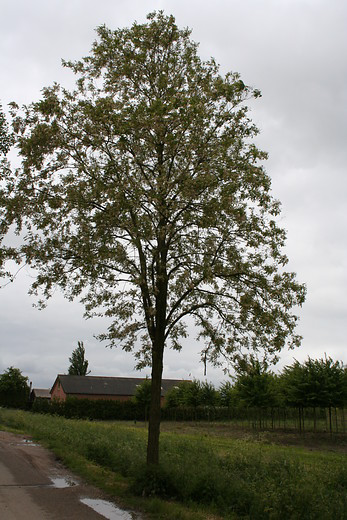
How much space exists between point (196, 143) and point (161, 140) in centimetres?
100

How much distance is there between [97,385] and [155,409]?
2142 inches

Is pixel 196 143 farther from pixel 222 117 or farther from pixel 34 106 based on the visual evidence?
pixel 34 106

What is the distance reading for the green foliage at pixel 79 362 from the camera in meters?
81.3

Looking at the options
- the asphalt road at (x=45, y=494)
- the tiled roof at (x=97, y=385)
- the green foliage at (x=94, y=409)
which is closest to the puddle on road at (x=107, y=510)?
the asphalt road at (x=45, y=494)

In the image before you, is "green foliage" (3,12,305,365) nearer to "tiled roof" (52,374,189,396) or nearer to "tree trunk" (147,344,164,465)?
"tree trunk" (147,344,164,465)

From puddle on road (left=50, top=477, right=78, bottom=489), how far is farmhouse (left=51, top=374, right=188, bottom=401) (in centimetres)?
4698

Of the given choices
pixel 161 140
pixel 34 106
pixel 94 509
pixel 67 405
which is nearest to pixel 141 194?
pixel 161 140

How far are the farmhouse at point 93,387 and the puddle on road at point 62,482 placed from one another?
4698cm

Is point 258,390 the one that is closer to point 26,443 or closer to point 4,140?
point 26,443

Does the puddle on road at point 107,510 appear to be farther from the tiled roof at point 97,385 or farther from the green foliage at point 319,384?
the tiled roof at point 97,385

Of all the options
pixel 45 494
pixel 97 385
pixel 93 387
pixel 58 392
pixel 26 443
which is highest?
pixel 97 385

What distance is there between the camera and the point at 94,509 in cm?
918

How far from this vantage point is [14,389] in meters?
57.1

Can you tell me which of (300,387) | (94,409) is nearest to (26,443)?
(300,387)
